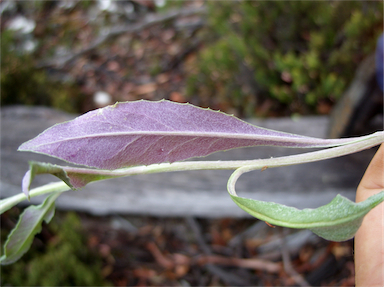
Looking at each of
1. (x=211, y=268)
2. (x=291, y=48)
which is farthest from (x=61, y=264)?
(x=291, y=48)

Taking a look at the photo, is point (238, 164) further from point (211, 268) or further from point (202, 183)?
point (211, 268)

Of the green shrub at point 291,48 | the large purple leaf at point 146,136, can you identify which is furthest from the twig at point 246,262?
the large purple leaf at point 146,136

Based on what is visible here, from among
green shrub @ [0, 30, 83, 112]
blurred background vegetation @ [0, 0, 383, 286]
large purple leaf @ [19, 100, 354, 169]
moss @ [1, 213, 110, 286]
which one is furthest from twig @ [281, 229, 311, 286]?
green shrub @ [0, 30, 83, 112]

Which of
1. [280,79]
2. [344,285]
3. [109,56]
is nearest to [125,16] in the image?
[109,56]

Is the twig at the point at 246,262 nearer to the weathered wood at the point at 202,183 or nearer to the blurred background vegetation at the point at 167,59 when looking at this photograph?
the weathered wood at the point at 202,183

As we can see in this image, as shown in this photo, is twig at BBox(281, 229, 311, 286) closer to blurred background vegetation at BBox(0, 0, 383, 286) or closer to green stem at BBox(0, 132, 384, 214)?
blurred background vegetation at BBox(0, 0, 383, 286)

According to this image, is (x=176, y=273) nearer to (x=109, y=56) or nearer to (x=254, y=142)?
(x=254, y=142)
